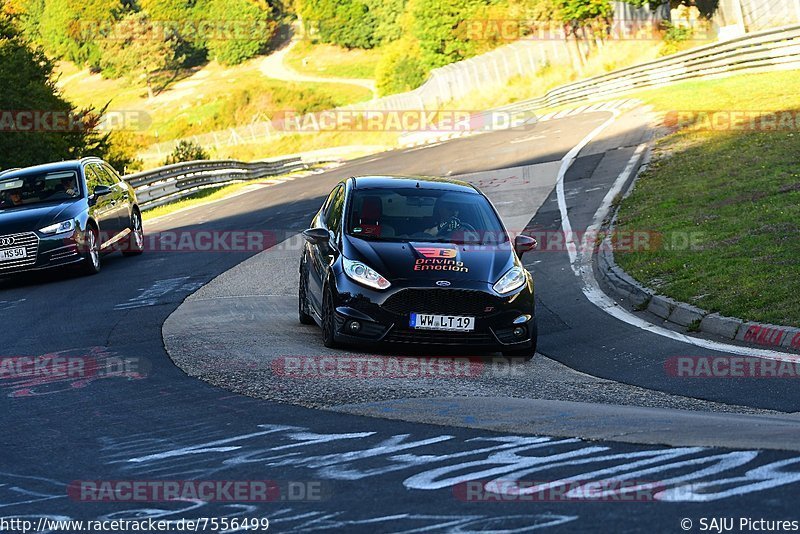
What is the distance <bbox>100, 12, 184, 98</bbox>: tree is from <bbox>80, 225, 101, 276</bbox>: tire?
397 ft

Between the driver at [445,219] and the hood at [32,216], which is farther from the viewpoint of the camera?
the hood at [32,216]

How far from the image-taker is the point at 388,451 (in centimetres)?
607

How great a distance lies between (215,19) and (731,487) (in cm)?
15102

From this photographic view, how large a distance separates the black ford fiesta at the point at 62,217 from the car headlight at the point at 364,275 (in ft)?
24.8

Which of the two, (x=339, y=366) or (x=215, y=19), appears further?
(x=215, y=19)

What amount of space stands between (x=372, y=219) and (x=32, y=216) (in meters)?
7.48

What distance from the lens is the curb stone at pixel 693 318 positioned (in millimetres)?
10047

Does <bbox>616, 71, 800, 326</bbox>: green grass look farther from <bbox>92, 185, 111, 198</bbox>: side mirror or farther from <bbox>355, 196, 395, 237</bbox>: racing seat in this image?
<bbox>92, 185, 111, 198</bbox>: side mirror

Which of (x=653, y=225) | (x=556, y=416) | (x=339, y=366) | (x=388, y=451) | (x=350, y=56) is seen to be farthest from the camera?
(x=350, y=56)

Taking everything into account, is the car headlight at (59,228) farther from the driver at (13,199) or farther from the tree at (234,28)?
the tree at (234,28)

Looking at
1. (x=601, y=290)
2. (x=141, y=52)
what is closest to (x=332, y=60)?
(x=141, y=52)

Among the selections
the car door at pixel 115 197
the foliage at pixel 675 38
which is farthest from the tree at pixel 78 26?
the car door at pixel 115 197

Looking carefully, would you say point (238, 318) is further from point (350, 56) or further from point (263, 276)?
point (350, 56)

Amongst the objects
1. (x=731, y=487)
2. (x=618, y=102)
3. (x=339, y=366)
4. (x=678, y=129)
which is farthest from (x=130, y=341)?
(x=618, y=102)
